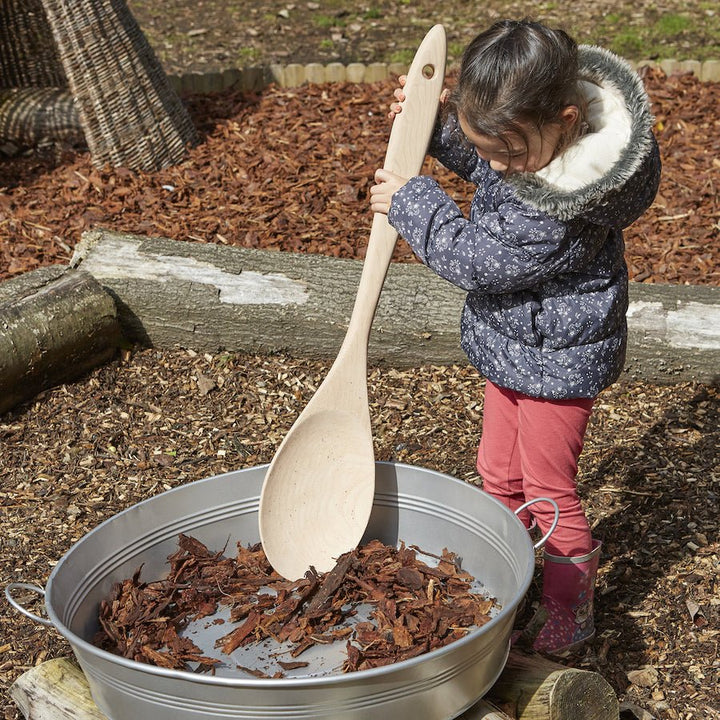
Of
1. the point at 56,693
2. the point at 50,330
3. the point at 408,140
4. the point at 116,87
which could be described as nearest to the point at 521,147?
the point at 408,140

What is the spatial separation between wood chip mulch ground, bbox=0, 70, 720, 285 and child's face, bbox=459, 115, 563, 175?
224cm

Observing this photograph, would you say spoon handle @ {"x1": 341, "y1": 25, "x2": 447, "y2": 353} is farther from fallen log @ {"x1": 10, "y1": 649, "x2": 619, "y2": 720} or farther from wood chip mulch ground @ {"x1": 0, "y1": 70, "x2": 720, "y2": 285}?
wood chip mulch ground @ {"x1": 0, "y1": 70, "x2": 720, "y2": 285}

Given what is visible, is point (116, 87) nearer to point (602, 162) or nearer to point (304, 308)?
point (304, 308)

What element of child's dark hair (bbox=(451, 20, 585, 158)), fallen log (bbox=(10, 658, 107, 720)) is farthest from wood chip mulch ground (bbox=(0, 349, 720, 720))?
child's dark hair (bbox=(451, 20, 585, 158))

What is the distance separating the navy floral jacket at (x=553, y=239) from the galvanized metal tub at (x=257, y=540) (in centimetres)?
34

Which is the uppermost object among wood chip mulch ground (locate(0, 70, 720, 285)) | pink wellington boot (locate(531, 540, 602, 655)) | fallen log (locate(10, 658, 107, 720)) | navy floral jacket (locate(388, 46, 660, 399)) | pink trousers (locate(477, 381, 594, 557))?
navy floral jacket (locate(388, 46, 660, 399))

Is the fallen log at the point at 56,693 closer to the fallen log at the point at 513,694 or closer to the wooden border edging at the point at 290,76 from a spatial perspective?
the fallen log at the point at 513,694

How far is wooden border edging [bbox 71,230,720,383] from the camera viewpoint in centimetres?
354

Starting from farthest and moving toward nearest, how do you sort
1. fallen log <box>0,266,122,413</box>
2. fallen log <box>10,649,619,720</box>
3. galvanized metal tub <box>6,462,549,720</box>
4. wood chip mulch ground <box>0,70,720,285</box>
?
wood chip mulch ground <box>0,70,720,285</box> < fallen log <box>0,266,122,413</box> < fallen log <box>10,649,619,720</box> < galvanized metal tub <box>6,462,549,720</box>

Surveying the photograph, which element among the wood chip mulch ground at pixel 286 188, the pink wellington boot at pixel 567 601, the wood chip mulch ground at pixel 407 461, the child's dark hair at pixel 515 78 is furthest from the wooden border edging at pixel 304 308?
the child's dark hair at pixel 515 78

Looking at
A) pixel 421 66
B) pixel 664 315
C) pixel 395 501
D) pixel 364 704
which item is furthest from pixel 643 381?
pixel 364 704

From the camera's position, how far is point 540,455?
2.31 meters

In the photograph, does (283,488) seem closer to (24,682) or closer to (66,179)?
(24,682)

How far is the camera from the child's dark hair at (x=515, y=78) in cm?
185
